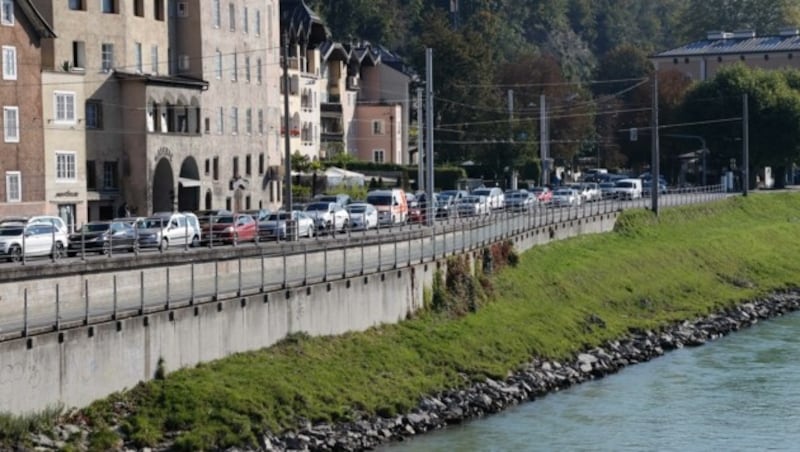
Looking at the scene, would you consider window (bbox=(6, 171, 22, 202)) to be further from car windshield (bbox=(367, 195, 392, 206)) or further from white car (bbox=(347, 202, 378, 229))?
car windshield (bbox=(367, 195, 392, 206))

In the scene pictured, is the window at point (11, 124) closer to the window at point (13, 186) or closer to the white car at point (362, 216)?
the window at point (13, 186)

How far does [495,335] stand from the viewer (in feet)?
191

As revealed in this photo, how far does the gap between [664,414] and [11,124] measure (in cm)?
3267

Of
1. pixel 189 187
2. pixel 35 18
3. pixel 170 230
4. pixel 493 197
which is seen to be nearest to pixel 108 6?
pixel 35 18

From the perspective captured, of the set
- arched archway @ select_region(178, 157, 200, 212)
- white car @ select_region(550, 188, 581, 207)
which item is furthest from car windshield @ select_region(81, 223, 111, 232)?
white car @ select_region(550, 188, 581, 207)


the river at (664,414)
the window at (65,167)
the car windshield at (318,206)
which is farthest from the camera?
the car windshield at (318,206)

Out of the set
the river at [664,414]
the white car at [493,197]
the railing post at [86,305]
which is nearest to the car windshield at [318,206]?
A: the white car at [493,197]

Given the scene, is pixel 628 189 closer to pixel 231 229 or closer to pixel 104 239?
pixel 231 229

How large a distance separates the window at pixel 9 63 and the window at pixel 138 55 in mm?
13357

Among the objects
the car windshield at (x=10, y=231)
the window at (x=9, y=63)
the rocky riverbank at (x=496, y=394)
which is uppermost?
the window at (x=9, y=63)

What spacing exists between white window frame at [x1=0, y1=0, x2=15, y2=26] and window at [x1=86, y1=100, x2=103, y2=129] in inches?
377

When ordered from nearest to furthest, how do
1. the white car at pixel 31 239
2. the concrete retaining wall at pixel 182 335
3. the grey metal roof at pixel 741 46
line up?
the concrete retaining wall at pixel 182 335
the white car at pixel 31 239
the grey metal roof at pixel 741 46

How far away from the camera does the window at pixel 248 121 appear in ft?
323

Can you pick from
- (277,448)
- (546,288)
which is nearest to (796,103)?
(546,288)
